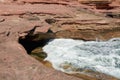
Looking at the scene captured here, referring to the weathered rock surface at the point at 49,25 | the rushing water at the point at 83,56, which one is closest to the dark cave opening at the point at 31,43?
the weathered rock surface at the point at 49,25

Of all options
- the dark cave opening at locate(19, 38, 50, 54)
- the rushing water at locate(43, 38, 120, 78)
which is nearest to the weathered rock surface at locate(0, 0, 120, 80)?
the dark cave opening at locate(19, 38, 50, 54)

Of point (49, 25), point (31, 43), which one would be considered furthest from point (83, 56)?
point (49, 25)

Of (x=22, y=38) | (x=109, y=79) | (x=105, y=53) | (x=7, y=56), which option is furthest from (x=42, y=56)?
(x=7, y=56)

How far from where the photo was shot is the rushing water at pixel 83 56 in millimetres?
7277

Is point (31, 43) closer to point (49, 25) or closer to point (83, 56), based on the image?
point (49, 25)

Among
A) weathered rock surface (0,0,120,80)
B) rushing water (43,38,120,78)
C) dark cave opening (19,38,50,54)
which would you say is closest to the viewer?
rushing water (43,38,120,78)

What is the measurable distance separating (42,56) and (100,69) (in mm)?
2026

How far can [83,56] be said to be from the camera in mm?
8367

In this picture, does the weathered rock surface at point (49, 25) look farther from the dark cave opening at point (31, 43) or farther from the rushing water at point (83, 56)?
the rushing water at point (83, 56)

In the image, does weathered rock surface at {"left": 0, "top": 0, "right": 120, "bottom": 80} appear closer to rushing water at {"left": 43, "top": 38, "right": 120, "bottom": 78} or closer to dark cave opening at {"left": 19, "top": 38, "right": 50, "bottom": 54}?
dark cave opening at {"left": 19, "top": 38, "right": 50, "bottom": 54}

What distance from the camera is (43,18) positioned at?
36.6 ft

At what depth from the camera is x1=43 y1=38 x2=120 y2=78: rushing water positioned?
23.9ft

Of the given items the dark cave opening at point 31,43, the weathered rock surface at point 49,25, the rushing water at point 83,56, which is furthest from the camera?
the dark cave opening at point 31,43

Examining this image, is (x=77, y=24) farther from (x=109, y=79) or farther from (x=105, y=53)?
(x=109, y=79)
